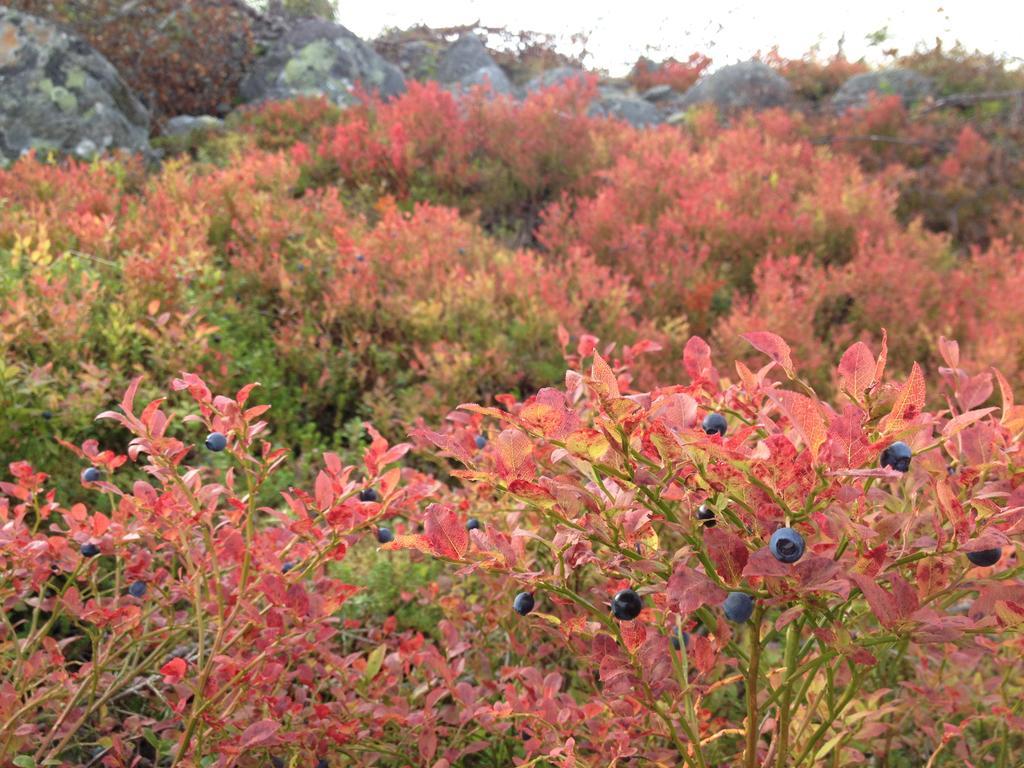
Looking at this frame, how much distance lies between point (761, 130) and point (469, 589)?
741 centimetres

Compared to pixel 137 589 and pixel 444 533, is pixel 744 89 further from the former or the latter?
pixel 444 533

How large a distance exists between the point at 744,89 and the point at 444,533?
1071cm

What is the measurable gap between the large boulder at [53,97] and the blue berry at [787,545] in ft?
25.1

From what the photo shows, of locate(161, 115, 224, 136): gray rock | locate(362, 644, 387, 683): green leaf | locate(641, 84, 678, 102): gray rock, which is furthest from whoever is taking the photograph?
locate(641, 84, 678, 102): gray rock

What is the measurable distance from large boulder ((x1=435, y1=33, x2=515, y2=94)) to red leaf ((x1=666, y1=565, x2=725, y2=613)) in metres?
11.9

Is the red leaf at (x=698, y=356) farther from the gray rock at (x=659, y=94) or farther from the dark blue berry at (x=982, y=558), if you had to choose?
the gray rock at (x=659, y=94)

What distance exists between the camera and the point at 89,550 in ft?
4.69

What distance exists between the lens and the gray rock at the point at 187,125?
8.51 meters

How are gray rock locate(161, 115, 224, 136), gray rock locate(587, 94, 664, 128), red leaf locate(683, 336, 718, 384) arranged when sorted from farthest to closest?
gray rock locate(587, 94, 664, 128) → gray rock locate(161, 115, 224, 136) → red leaf locate(683, 336, 718, 384)

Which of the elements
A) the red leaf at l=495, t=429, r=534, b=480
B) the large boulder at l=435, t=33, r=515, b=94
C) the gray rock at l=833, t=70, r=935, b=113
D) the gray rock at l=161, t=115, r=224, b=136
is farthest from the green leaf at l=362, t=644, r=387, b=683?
the large boulder at l=435, t=33, r=515, b=94

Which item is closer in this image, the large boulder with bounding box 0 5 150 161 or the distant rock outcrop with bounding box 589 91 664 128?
the large boulder with bounding box 0 5 150 161

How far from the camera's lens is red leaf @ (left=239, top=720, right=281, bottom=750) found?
122 cm

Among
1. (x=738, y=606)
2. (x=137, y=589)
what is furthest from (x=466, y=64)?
(x=738, y=606)

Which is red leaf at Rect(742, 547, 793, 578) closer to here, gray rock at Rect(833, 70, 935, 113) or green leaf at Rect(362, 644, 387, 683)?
green leaf at Rect(362, 644, 387, 683)
